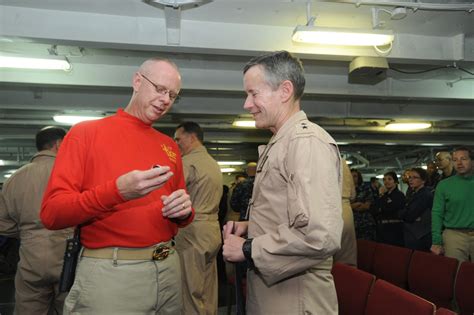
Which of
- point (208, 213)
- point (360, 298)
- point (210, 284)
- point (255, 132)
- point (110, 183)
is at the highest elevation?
point (255, 132)

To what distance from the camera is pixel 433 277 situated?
3023 mm

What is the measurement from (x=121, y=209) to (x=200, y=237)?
1.83 metres

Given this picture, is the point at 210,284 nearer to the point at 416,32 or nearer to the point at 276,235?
the point at 276,235

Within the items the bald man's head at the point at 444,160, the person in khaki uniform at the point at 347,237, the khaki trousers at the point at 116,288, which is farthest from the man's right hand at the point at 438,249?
the khaki trousers at the point at 116,288

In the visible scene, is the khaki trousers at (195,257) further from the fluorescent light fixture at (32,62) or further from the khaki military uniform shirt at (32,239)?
the fluorescent light fixture at (32,62)

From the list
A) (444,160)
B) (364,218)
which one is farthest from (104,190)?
(364,218)

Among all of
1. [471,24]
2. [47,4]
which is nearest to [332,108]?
[471,24]

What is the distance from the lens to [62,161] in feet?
5.00

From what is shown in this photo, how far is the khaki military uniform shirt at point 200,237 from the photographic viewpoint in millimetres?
3311

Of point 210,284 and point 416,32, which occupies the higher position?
point 416,32

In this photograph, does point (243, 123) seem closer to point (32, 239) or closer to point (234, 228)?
point (32, 239)

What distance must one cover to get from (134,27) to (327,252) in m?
2.73

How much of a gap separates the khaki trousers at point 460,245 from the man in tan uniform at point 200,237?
2.41 metres

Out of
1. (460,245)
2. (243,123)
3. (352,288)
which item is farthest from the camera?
(243,123)
